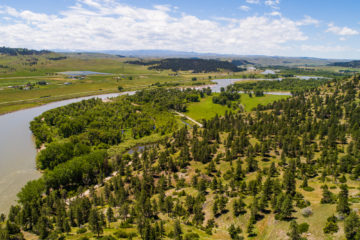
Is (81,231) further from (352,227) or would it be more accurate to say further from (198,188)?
(352,227)

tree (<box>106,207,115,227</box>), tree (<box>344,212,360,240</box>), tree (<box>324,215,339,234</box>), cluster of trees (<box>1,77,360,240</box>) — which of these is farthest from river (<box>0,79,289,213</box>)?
tree (<box>344,212,360,240</box>)

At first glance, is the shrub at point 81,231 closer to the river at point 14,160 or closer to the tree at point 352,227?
the river at point 14,160

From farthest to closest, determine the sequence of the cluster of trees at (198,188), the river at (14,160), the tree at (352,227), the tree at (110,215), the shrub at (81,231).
→ the river at (14,160)
the tree at (110,215)
the shrub at (81,231)
the cluster of trees at (198,188)
the tree at (352,227)

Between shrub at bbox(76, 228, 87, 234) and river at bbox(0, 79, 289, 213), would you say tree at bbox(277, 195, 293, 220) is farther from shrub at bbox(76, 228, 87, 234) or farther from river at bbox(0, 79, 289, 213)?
river at bbox(0, 79, 289, 213)

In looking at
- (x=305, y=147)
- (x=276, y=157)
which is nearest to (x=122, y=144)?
(x=276, y=157)

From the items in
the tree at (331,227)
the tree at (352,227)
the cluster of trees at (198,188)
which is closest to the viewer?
the tree at (352,227)

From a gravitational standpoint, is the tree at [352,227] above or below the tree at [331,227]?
above

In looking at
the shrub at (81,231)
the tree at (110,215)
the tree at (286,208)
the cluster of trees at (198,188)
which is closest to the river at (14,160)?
the cluster of trees at (198,188)

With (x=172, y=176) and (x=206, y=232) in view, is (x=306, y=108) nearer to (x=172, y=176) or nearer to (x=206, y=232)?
(x=172, y=176)
